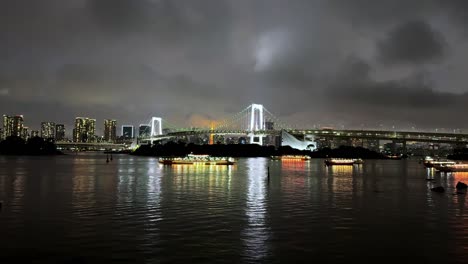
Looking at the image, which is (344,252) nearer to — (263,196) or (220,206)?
(220,206)

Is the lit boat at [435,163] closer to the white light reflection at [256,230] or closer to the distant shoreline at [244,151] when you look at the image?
the white light reflection at [256,230]

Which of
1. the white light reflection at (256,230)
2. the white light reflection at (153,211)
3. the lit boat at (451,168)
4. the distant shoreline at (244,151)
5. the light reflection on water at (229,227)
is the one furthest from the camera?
the distant shoreline at (244,151)

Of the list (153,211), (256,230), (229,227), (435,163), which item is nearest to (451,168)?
(435,163)

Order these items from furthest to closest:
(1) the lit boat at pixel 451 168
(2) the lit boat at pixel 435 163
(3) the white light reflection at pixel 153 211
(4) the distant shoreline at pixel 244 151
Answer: (4) the distant shoreline at pixel 244 151, (2) the lit boat at pixel 435 163, (1) the lit boat at pixel 451 168, (3) the white light reflection at pixel 153 211

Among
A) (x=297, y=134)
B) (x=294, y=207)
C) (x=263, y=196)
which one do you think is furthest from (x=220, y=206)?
(x=297, y=134)

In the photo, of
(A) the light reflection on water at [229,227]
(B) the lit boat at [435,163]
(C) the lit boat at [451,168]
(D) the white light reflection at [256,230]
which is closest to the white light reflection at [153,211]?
(A) the light reflection on water at [229,227]

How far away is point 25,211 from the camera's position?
21.5 meters

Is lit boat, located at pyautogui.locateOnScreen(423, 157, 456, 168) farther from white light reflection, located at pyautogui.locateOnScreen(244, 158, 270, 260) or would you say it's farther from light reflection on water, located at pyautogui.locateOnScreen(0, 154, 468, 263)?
white light reflection, located at pyautogui.locateOnScreen(244, 158, 270, 260)

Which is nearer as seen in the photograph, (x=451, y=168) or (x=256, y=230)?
(x=256, y=230)

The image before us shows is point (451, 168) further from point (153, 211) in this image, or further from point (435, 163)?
point (153, 211)

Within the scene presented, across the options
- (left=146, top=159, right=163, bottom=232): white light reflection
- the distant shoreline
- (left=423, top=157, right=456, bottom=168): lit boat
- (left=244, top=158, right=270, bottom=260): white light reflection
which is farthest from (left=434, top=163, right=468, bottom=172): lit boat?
the distant shoreline

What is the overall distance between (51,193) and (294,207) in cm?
1585

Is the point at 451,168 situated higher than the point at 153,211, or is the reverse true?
the point at 451,168

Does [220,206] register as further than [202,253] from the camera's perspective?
Yes
